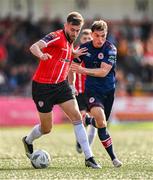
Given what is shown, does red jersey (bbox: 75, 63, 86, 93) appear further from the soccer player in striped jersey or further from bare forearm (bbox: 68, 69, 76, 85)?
the soccer player in striped jersey

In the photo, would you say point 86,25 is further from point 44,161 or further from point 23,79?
point 44,161

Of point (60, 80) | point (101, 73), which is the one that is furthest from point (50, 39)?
point (101, 73)

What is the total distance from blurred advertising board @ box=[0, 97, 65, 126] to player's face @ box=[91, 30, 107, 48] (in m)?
Answer: 14.0

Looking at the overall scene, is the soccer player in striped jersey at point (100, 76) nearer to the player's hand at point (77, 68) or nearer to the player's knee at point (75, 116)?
the player's hand at point (77, 68)

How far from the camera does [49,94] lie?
1264cm

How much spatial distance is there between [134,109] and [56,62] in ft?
56.0

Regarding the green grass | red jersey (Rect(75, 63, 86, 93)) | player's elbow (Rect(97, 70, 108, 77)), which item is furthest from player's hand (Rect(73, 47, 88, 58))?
red jersey (Rect(75, 63, 86, 93))

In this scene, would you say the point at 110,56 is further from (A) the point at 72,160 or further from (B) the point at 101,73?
(A) the point at 72,160

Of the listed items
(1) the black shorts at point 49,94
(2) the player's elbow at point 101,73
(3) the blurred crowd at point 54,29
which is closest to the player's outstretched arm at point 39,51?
(1) the black shorts at point 49,94

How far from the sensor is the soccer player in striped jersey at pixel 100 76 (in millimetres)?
12898

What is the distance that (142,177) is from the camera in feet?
36.9

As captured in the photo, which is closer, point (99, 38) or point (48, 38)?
point (48, 38)

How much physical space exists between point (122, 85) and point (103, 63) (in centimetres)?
1643

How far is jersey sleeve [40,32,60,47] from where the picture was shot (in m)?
12.3
